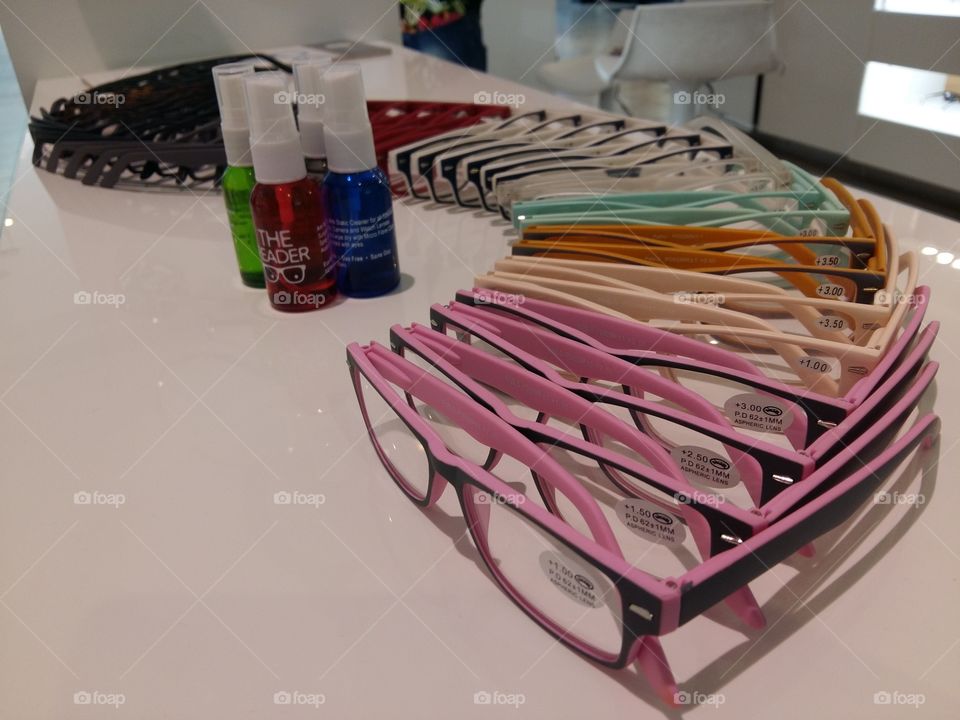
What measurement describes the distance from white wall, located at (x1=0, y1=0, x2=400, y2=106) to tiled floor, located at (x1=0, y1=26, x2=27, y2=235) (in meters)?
0.05

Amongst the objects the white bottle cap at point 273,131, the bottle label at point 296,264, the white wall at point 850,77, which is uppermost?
the white bottle cap at point 273,131

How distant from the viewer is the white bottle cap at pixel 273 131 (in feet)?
2.09

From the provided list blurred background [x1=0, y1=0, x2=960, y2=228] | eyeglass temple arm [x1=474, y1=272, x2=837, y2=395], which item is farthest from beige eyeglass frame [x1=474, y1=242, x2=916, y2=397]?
blurred background [x1=0, y1=0, x2=960, y2=228]

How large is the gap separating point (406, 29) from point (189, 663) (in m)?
3.91

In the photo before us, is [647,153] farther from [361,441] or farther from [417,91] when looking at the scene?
[417,91]

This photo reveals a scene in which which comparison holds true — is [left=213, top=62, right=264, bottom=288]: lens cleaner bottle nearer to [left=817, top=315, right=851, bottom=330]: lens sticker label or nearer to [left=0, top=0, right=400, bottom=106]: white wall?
[left=817, top=315, right=851, bottom=330]: lens sticker label

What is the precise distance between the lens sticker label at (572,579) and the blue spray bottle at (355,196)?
43 cm

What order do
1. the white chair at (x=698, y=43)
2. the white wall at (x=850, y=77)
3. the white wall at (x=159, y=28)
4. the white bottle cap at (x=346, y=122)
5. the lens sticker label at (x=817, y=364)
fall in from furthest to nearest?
the white wall at (x=850, y=77) → the white chair at (x=698, y=43) → the white wall at (x=159, y=28) → the white bottle cap at (x=346, y=122) → the lens sticker label at (x=817, y=364)

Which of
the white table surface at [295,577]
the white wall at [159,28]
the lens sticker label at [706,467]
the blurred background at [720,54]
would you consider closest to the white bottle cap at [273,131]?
the white table surface at [295,577]

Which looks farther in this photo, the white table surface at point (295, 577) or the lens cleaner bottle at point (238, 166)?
the lens cleaner bottle at point (238, 166)

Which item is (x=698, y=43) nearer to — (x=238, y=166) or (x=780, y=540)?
(x=238, y=166)

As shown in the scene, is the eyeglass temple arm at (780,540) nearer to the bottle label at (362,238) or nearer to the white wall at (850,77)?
the bottle label at (362,238)

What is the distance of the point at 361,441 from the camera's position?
0.57 m

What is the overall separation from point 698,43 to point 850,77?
32.9 inches
